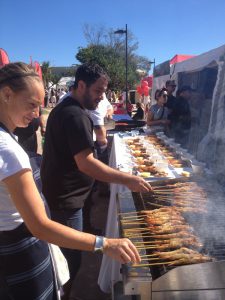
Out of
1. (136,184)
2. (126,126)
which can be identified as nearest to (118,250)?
(136,184)

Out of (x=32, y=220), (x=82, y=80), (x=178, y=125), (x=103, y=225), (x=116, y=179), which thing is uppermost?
(x=82, y=80)

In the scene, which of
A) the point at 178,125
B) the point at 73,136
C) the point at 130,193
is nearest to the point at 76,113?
the point at 73,136

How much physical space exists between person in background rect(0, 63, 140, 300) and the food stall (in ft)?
0.77

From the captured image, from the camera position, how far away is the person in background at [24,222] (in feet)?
4.42

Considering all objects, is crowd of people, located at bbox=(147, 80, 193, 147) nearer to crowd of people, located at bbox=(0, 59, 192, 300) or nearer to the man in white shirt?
the man in white shirt

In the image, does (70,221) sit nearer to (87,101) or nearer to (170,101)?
(87,101)

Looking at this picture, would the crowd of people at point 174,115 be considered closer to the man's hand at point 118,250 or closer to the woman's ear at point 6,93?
the man's hand at point 118,250

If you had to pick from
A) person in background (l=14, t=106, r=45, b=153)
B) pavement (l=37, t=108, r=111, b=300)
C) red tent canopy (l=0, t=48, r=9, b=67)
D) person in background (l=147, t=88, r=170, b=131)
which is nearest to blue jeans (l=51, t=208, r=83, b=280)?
pavement (l=37, t=108, r=111, b=300)

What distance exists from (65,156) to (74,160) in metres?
0.08

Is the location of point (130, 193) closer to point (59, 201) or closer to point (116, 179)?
point (116, 179)

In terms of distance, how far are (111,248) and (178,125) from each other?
5.60 metres

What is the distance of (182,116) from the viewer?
21.7 ft

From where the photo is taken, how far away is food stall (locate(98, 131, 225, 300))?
1604 millimetres

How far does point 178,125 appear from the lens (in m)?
6.77
